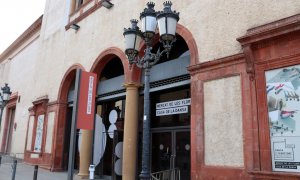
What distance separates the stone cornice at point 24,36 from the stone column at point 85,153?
11.5m

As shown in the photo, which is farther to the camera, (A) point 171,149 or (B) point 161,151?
(B) point 161,151

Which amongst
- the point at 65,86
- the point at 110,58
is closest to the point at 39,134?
the point at 65,86

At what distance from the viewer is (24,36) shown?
931 inches

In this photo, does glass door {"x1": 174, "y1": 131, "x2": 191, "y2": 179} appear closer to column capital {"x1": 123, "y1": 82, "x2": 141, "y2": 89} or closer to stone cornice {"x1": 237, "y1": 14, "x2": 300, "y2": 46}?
column capital {"x1": 123, "y1": 82, "x2": 141, "y2": 89}

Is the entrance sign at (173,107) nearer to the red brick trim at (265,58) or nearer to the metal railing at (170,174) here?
the metal railing at (170,174)

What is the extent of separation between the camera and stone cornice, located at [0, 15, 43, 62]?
21.5 meters

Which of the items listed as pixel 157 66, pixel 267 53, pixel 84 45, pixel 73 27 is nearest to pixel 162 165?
pixel 157 66

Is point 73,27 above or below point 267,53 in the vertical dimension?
above

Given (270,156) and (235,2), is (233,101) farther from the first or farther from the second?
(235,2)

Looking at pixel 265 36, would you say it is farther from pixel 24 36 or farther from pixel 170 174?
pixel 24 36

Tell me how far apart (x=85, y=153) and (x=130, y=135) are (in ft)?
10.6

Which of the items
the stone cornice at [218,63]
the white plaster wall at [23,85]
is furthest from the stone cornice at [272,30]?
the white plaster wall at [23,85]

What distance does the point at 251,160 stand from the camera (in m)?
6.82

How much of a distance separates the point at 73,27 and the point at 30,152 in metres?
7.51
